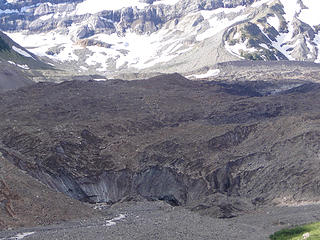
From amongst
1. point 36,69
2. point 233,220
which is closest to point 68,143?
point 233,220

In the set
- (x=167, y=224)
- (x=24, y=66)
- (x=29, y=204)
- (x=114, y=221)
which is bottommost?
(x=24, y=66)

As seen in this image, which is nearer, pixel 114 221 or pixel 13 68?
pixel 114 221

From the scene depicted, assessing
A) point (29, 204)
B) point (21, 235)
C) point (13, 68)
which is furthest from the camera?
point (13, 68)

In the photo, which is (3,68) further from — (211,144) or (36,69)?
(211,144)

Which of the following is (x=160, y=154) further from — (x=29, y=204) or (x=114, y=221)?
(x=29, y=204)

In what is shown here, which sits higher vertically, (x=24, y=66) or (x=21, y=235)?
(x=21, y=235)

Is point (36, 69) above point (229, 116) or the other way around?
the other way around

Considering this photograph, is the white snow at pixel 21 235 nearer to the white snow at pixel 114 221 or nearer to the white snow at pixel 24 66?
the white snow at pixel 114 221

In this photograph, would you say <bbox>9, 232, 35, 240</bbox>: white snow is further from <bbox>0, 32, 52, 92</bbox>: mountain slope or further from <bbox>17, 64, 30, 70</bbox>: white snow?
<bbox>17, 64, 30, 70</bbox>: white snow

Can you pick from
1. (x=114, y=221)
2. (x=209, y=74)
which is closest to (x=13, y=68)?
(x=209, y=74)
